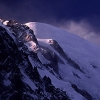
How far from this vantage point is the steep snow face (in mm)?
103688

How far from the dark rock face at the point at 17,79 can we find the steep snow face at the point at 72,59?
13466 mm

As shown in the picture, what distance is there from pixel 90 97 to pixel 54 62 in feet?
53.0

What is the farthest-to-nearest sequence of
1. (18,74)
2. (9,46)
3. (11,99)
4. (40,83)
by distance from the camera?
(40,83), (9,46), (18,74), (11,99)

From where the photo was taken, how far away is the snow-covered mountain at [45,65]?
59.9 meters

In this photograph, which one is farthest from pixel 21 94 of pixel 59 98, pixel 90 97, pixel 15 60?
pixel 90 97

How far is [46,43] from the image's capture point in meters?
116

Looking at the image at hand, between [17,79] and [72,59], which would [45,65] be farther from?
[17,79]

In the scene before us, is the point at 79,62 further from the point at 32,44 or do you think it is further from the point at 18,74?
the point at 18,74

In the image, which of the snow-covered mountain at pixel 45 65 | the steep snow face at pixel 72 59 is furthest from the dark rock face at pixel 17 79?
the steep snow face at pixel 72 59

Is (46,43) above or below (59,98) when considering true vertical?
above

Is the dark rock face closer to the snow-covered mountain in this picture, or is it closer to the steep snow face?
the snow-covered mountain

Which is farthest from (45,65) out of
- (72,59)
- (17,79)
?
(17,79)

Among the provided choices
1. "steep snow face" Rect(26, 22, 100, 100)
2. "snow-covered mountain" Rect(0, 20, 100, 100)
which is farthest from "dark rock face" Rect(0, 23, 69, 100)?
"steep snow face" Rect(26, 22, 100, 100)

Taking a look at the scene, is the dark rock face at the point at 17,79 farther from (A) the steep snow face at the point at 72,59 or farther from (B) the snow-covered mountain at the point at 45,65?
(A) the steep snow face at the point at 72,59
